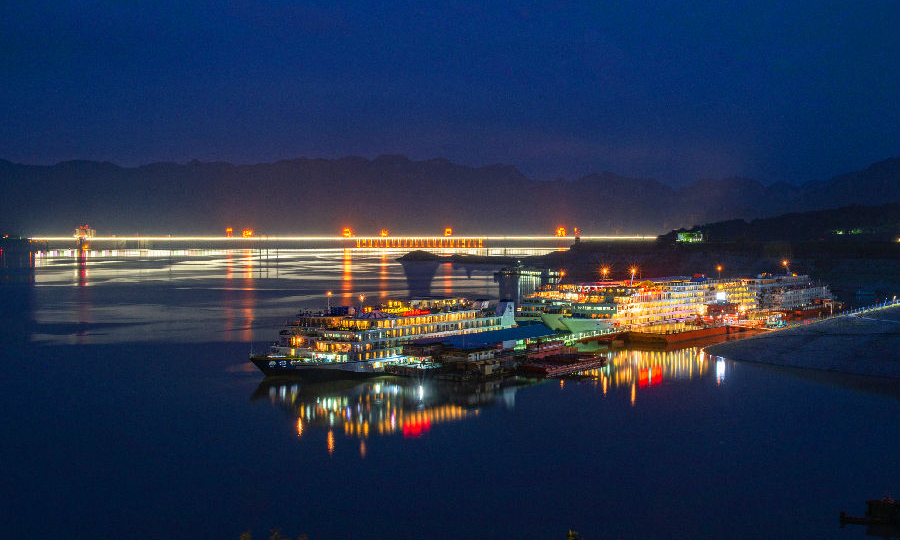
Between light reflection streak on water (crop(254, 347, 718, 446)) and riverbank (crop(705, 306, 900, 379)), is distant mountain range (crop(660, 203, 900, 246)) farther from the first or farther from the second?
light reflection streak on water (crop(254, 347, 718, 446))

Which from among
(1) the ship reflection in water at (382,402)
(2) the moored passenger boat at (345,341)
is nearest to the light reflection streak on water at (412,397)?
(1) the ship reflection in water at (382,402)

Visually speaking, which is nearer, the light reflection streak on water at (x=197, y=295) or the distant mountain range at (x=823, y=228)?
the light reflection streak on water at (x=197, y=295)

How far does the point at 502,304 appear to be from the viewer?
21.8 metres

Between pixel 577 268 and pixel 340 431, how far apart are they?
43.3 metres

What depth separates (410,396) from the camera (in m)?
15.7

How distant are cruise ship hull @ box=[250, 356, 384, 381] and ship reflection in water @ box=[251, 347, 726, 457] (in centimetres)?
16

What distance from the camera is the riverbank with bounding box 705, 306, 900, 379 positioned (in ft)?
57.7

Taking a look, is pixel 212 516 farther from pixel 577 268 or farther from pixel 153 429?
pixel 577 268

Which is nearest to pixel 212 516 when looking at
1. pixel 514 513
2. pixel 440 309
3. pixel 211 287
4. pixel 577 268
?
pixel 514 513

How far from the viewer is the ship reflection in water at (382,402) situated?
44.5 feet

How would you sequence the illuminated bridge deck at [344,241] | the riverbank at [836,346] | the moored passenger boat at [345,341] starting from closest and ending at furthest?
the moored passenger boat at [345,341]
the riverbank at [836,346]
the illuminated bridge deck at [344,241]

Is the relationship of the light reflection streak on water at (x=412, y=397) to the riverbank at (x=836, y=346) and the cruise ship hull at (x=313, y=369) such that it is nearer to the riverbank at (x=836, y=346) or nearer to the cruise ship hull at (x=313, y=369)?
the cruise ship hull at (x=313, y=369)

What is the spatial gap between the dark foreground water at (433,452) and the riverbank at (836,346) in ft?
1.73

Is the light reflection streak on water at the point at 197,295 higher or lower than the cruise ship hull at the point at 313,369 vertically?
higher
